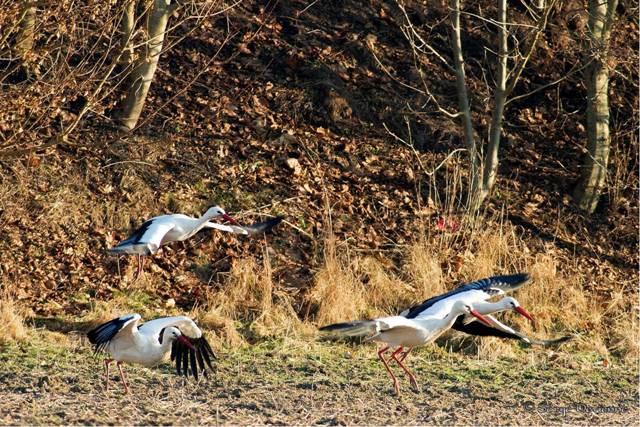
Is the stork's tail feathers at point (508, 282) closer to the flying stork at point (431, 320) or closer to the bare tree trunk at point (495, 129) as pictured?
the flying stork at point (431, 320)

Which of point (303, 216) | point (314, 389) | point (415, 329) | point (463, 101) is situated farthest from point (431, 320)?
point (463, 101)

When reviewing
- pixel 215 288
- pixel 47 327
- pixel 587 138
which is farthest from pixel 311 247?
pixel 587 138

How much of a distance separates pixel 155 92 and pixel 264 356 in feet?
18.1

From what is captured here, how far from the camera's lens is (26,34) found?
10.3 metres

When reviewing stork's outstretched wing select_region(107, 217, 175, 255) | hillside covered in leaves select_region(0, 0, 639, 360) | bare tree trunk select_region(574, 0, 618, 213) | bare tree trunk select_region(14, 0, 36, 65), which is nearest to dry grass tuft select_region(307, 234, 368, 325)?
hillside covered in leaves select_region(0, 0, 639, 360)

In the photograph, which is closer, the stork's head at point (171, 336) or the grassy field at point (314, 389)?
the grassy field at point (314, 389)

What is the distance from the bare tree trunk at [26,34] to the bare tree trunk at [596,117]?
6.70m

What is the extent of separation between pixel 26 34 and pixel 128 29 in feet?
6.70

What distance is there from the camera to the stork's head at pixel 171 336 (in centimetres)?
927

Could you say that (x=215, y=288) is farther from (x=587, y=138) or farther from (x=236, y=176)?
(x=587, y=138)

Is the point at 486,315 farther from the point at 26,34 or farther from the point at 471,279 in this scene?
the point at 26,34

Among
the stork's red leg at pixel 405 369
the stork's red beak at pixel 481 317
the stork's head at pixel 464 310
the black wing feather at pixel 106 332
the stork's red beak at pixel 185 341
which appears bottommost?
the stork's red leg at pixel 405 369

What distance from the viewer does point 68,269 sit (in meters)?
12.1

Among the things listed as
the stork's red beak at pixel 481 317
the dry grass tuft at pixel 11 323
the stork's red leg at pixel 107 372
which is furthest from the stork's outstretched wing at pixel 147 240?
the stork's red beak at pixel 481 317
